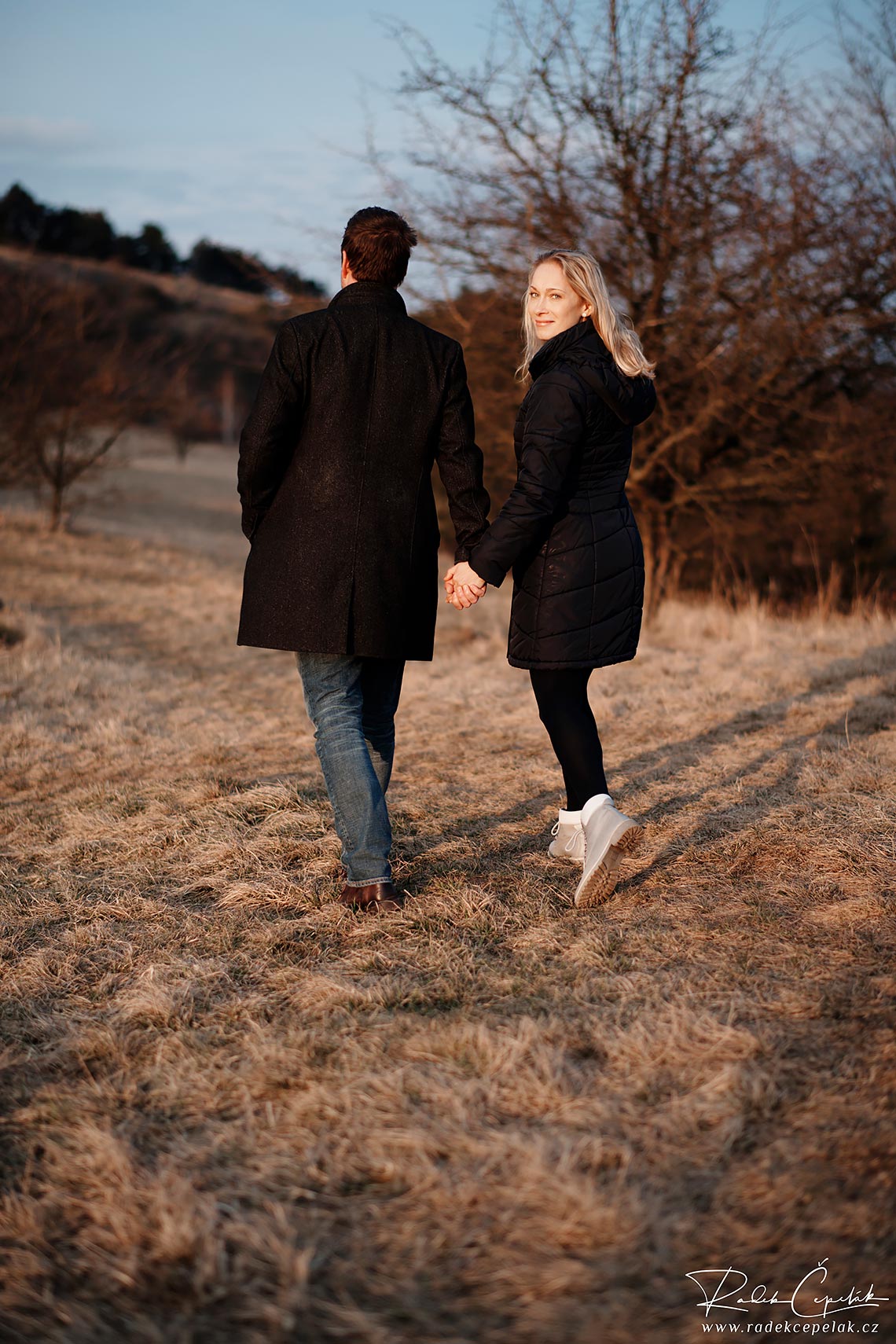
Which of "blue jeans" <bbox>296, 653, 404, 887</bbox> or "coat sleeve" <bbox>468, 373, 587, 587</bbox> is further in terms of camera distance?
"blue jeans" <bbox>296, 653, 404, 887</bbox>

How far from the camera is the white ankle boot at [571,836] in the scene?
325cm

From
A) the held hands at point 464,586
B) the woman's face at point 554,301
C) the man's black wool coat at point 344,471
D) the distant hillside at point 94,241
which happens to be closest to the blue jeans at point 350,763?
the man's black wool coat at point 344,471

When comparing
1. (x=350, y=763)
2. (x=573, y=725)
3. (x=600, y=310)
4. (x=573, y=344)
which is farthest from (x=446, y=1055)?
(x=600, y=310)

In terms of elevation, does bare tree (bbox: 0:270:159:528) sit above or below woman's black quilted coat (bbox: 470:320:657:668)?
above

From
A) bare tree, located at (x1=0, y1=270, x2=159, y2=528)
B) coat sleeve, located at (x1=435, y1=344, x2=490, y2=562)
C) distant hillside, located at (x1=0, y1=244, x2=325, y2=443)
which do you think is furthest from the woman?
distant hillside, located at (x1=0, y1=244, x2=325, y2=443)

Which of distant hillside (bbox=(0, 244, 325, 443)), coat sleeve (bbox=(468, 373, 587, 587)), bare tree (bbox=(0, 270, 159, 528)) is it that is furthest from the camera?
distant hillside (bbox=(0, 244, 325, 443))

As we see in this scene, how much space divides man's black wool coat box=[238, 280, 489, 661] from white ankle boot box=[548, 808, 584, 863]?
0.73m

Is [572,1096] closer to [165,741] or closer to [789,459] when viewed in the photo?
[165,741]

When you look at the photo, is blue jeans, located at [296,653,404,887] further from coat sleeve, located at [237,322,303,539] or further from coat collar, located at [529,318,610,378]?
coat collar, located at [529,318,610,378]

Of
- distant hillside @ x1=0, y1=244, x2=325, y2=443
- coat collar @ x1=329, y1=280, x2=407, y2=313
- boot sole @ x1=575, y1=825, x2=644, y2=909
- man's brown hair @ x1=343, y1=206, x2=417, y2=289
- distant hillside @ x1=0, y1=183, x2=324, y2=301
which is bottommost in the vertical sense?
boot sole @ x1=575, y1=825, x2=644, y2=909

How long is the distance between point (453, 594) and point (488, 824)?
1.25 metres

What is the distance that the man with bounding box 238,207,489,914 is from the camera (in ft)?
9.94

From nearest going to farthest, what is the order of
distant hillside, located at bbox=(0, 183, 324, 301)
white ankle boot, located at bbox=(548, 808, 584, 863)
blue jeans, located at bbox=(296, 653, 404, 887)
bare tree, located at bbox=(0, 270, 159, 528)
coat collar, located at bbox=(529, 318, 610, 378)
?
coat collar, located at bbox=(529, 318, 610, 378), blue jeans, located at bbox=(296, 653, 404, 887), white ankle boot, located at bbox=(548, 808, 584, 863), bare tree, located at bbox=(0, 270, 159, 528), distant hillside, located at bbox=(0, 183, 324, 301)

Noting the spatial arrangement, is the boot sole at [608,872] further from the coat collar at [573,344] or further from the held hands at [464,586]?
the coat collar at [573,344]
